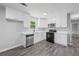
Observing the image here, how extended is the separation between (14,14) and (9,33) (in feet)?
3.52

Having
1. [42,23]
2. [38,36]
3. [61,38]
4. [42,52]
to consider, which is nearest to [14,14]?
[42,52]

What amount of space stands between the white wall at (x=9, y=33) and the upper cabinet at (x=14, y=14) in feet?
0.64

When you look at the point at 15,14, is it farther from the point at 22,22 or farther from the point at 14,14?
the point at 22,22

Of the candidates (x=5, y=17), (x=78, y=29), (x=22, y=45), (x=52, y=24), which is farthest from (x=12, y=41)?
(x=78, y=29)

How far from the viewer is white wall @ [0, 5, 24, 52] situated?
4105 millimetres

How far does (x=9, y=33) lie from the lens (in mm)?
4586

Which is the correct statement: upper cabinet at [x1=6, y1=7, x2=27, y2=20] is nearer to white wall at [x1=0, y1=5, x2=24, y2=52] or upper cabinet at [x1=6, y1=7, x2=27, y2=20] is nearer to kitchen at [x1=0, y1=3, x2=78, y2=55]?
kitchen at [x1=0, y1=3, x2=78, y2=55]

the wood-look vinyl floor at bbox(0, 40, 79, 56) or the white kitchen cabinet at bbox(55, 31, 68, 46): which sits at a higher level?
the white kitchen cabinet at bbox(55, 31, 68, 46)

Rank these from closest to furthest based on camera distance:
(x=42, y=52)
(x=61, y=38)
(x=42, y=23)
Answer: (x=42, y=52) → (x=61, y=38) → (x=42, y=23)

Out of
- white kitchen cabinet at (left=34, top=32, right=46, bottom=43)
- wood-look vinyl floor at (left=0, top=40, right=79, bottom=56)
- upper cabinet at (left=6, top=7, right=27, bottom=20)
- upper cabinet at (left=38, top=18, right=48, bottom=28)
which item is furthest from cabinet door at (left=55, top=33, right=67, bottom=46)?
upper cabinet at (left=6, top=7, right=27, bottom=20)

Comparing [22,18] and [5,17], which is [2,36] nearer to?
[5,17]

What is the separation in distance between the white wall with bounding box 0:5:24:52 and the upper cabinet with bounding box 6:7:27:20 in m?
0.20

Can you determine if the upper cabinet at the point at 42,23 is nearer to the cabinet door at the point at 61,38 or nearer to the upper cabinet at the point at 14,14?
the cabinet door at the point at 61,38

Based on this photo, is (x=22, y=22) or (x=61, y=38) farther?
(x=22, y=22)
